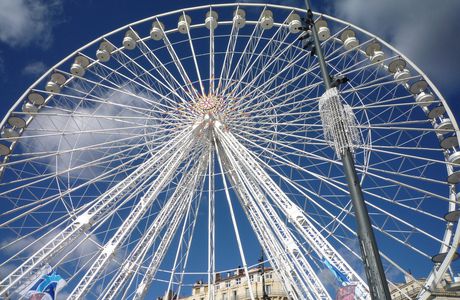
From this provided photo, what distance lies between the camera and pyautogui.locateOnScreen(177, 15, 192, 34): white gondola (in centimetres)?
2380

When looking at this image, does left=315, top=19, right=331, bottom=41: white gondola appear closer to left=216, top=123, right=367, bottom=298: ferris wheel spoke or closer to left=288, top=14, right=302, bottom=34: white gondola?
left=288, top=14, right=302, bottom=34: white gondola

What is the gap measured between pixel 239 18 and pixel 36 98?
37.1 ft

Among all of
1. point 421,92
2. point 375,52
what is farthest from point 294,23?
point 421,92

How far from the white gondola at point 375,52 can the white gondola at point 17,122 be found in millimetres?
17378

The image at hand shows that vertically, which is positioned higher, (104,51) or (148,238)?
(104,51)

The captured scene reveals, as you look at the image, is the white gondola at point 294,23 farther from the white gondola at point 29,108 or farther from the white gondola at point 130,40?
the white gondola at point 29,108

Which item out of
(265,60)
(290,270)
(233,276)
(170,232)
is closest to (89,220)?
(170,232)

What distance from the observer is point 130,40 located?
23312 mm

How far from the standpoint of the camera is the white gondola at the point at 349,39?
21594 mm

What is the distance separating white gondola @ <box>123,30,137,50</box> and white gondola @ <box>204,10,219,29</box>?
13.0 feet

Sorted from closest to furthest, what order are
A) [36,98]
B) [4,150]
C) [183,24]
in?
[4,150]
[36,98]
[183,24]

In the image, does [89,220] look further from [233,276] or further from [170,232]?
[233,276]

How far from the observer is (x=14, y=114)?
68.6 feet

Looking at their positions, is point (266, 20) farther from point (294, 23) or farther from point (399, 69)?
point (399, 69)
